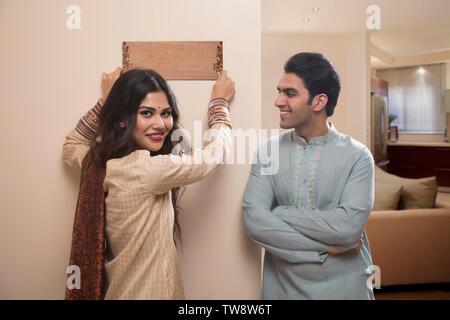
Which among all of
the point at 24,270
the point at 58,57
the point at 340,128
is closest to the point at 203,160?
the point at 58,57

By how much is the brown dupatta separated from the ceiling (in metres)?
3.55

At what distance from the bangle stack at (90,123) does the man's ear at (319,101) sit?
2.76 feet

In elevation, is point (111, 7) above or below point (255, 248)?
above

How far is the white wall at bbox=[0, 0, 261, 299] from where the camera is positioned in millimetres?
1314

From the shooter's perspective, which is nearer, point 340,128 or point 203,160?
point 203,160

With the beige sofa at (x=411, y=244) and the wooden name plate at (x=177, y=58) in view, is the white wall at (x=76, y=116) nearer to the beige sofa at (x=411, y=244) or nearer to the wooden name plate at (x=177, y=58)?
the wooden name plate at (x=177, y=58)

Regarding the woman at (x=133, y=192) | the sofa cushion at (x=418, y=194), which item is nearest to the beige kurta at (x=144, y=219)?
the woman at (x=133, y=192)

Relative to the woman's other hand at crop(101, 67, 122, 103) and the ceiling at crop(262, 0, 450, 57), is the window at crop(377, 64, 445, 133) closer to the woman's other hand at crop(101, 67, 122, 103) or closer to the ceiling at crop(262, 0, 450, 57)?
the ceiling at crop(262, 0, 450, 57)

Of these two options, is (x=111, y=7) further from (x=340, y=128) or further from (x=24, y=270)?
(x=340, y=128)

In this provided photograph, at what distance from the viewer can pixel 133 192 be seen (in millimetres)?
1081

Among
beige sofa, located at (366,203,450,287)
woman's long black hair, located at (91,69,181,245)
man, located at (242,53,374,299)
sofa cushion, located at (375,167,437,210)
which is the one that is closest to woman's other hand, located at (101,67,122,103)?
woman's long black hair, located at (91,69,181,245)

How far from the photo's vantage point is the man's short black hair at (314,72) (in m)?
1.26
